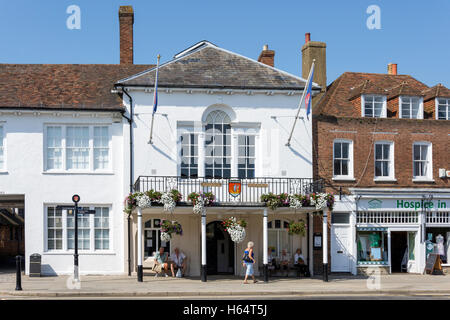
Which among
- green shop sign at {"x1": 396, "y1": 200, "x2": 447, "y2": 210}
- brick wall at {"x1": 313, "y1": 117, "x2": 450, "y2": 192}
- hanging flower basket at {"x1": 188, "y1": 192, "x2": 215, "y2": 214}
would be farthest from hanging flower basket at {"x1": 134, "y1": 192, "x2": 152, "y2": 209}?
green shop sign at {"x1": 396, "y1": 200, "x2": 447, "y2": 210}

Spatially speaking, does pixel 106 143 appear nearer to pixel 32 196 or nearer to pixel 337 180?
pixel 32 196

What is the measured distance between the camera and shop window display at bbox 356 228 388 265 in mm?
24266

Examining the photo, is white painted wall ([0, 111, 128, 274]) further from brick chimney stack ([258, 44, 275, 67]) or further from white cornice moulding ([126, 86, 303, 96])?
brick chimney stack ([258, 44, 275, 67])

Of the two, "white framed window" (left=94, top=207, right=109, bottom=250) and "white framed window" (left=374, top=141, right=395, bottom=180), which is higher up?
"white framed window" (left=374, top=141, right=395, bottom=180)

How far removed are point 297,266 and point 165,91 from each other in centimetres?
865

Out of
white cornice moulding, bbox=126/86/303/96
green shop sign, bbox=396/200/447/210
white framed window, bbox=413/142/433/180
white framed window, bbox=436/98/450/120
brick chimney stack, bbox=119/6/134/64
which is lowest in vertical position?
green shop sign, bbox=396/200/447/210

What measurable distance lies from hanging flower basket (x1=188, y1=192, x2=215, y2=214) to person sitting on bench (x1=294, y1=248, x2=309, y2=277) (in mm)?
4650

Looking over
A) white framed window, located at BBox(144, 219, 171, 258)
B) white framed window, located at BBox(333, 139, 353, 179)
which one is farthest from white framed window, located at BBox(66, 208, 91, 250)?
white framed window, located at BBox(333, 139, 353, 179)

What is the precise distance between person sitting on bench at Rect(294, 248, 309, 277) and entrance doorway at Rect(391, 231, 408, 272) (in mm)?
5318

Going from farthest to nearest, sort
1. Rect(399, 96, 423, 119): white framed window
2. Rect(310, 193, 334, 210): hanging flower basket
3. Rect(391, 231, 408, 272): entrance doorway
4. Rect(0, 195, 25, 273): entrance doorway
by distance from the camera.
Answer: Rect(0, 195, 25, 273): entrance doorway < Rect(391, 231, 408, 272): entrance doorway < Rect(399, 96, 423, 119): white framed window < Rect(310, 193, 334, 210): hanging flower basket

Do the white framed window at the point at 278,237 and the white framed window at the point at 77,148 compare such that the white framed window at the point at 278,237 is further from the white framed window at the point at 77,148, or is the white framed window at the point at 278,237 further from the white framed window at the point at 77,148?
the white framed window at the point at 77,148

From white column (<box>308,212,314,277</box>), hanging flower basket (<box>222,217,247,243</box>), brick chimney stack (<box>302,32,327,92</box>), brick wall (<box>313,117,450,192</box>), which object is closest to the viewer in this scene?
hanging flower basket (<box>222,217,247,243</box>)

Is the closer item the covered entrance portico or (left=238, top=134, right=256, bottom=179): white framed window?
the covered entrance portico

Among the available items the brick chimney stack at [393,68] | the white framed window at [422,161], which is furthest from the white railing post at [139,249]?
the brick chimney stack at [393,68]
